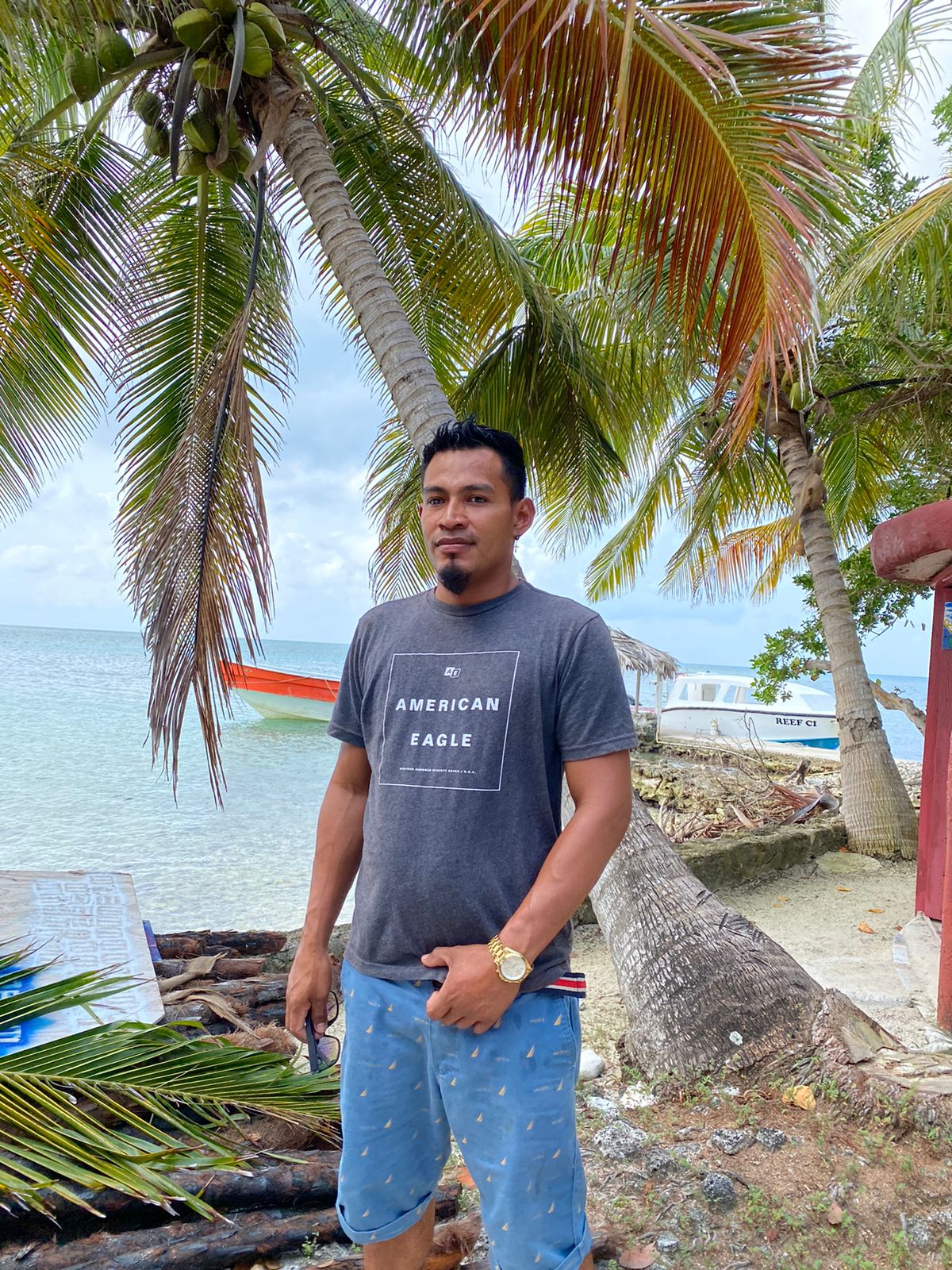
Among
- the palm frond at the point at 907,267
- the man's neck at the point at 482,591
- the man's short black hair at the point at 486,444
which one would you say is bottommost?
the man's neck at the point at 482,591

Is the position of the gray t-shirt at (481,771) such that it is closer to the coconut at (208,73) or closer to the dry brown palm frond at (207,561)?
the dry brown palm frond at (207,561)

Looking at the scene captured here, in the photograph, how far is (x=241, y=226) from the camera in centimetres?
655

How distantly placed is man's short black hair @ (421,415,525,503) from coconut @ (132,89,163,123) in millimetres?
3977

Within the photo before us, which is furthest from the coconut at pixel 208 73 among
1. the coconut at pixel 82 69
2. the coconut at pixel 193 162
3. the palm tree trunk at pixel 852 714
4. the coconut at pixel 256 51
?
the palm tree trunk at pixel 852 714

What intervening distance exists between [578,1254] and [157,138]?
5326 millimetres

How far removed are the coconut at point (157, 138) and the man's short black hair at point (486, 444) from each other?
390cm

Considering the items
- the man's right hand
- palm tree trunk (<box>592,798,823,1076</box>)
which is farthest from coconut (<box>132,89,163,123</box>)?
the man's right hand

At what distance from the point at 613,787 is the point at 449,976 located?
48 cm

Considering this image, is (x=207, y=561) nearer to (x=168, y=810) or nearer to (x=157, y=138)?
(x=157, y=138)

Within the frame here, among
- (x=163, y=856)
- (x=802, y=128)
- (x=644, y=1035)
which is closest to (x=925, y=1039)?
(x=644, y=1035)

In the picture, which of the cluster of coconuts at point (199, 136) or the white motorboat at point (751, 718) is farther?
the white motorboat at point (751, 718)

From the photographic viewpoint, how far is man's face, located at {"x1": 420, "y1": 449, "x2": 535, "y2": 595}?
6.39 feet

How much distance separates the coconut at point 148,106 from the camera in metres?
4.79

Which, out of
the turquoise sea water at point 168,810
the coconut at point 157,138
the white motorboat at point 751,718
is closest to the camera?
the coconut at point 157,138
